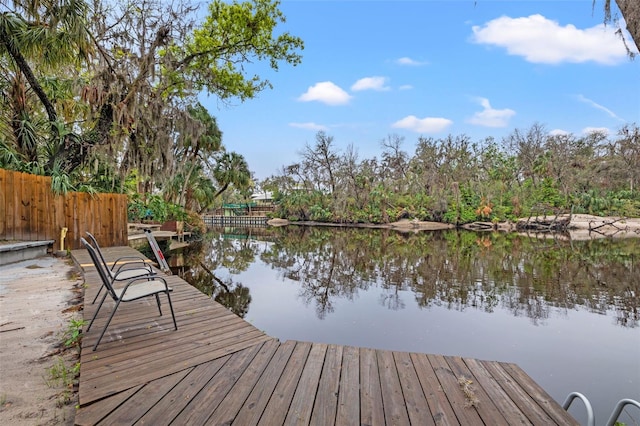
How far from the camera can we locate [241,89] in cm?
1162

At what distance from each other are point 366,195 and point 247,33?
750 inches

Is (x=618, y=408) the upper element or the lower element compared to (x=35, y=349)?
upper

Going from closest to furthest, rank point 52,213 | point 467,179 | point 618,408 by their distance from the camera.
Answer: point 618,408 < point 52,213 < point 467,179

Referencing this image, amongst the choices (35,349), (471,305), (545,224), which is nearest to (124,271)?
(35,349)

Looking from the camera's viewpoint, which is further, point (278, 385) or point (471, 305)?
point (471, 305)

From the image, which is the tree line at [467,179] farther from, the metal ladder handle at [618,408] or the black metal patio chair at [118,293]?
the metal ladder handle at [618,408]

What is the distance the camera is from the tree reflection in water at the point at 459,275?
20.2 feet

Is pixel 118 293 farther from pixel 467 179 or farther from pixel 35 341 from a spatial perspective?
pixel 467 179

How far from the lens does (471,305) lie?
238 inches

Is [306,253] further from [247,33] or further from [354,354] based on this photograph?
[354,354]

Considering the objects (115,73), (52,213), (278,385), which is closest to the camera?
(278,385)

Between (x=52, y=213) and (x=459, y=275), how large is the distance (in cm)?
994

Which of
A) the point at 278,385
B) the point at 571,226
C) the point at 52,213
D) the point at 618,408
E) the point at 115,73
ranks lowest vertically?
the point at 571,226

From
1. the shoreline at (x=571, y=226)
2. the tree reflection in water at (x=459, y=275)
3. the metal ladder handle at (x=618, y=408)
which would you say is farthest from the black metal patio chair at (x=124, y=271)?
the shoreline at (x=571, y=226)
